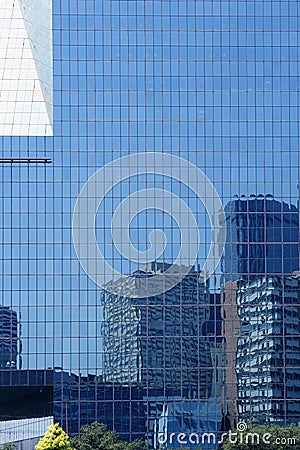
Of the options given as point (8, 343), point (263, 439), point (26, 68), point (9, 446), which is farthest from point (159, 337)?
point (26, 68)

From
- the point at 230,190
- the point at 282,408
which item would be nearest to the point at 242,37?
the point at 230,190

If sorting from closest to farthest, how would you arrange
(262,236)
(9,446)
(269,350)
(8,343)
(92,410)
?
(92,410), (8,343), (9,446), (269,350), (262,236)

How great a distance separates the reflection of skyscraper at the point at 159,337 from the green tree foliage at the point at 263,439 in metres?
2.08

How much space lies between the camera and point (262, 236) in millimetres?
37156

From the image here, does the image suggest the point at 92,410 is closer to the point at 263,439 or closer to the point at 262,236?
the point at 263,439

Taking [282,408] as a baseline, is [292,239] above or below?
above

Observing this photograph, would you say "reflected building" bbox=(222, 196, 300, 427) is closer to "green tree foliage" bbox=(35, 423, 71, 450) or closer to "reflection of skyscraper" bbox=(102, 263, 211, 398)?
"reflection of skyscraper" bbox=(102, 263, 211, 398)

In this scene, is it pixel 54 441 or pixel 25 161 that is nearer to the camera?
pixel 54 441

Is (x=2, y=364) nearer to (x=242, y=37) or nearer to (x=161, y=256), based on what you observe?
(x=161, y=256)

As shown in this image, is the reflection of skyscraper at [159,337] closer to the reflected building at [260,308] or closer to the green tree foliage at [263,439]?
the reflected building at [260,308]

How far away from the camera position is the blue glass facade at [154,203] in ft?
119

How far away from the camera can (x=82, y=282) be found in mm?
36719

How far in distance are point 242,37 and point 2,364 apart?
53.7 feet

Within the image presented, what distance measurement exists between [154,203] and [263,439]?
10.2 meters
